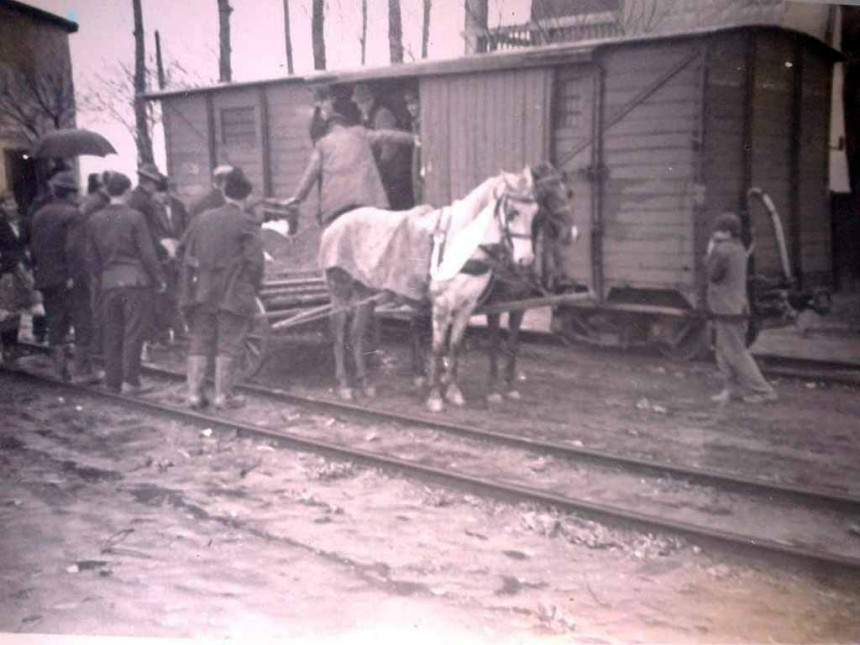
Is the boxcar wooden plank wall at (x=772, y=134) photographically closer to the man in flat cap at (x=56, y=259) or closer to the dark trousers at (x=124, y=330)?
the man in flat cap at (x=56, y=259)

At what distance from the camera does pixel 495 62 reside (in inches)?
202

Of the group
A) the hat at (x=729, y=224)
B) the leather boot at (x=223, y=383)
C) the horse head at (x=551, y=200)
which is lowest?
the leather boot at (x=223, y=383)

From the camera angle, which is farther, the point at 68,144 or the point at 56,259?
the point at 56,259

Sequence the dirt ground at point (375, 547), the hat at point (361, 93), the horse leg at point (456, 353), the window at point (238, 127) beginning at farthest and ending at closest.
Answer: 1. the window at point (238, 127)
2. the horse leg at point (456, 353)
3. the hat at point (361, 93)
4. the dirt ground at point (375, 547)

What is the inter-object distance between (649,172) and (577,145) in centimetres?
55

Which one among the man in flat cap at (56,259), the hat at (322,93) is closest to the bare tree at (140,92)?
the man in flat cap at (56,259)

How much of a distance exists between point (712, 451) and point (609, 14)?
8.12 feet

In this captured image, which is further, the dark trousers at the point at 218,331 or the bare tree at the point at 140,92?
the dark trousers at the point at 218,331

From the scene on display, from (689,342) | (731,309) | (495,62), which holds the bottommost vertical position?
(689,342)

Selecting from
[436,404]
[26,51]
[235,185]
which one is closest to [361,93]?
[235,185]

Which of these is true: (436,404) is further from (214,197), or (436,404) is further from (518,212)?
(214,197)

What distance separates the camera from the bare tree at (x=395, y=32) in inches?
159

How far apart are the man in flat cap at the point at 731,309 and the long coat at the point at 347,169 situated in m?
2.39

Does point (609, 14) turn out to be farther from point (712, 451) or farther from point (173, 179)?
point (173, 179)
